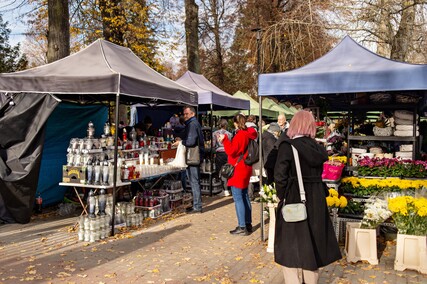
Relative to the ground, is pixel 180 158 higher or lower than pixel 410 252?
higher

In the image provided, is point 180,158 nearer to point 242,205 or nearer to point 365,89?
point 242,205

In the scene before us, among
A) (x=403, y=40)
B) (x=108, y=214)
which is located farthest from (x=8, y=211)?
(x=403, y=40)

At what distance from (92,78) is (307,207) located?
4132 mm

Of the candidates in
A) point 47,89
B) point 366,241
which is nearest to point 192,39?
point 47,89

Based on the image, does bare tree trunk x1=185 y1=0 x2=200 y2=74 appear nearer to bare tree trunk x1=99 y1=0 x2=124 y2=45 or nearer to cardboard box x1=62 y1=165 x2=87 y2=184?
bare tree trunk x1=99 y1=0 x2=124 y2=45

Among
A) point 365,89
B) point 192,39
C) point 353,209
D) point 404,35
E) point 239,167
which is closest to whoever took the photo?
point 365,89

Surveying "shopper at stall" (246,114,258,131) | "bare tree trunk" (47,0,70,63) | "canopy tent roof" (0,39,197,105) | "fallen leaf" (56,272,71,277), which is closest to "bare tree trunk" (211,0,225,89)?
"shopper at stall" (246,114,258,131)

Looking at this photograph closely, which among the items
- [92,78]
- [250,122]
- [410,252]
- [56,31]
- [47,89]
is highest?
[56,31]

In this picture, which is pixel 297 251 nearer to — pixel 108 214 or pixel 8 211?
pixel 108 214

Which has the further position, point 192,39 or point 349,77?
point 192,39

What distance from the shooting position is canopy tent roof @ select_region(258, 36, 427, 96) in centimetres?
554

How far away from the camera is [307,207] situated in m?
3.67

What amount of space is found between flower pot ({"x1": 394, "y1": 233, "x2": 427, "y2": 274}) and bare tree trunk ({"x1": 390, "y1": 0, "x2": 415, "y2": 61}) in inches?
323

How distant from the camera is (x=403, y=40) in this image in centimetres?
1187
